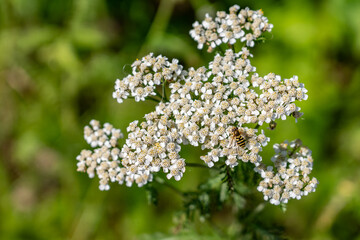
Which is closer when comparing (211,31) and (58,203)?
(211,31)

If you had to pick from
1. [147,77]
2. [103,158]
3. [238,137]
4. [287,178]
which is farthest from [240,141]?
[103,158]

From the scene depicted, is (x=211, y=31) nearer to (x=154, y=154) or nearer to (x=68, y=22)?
(x=154, y=154)

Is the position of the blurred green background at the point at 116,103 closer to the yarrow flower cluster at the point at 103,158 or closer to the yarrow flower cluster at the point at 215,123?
the yarrow flower cluster at the point at 103,158

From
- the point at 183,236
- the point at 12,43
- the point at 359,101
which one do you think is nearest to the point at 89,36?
the point at 12,43

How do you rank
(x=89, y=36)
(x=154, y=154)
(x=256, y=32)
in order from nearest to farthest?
(x=154, y=154) < (x=256, y=32) < (x=89, y=36)

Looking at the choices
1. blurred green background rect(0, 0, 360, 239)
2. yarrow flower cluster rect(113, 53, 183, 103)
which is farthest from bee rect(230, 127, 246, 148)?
blurred green background rect(0, 0, 360, 239)
